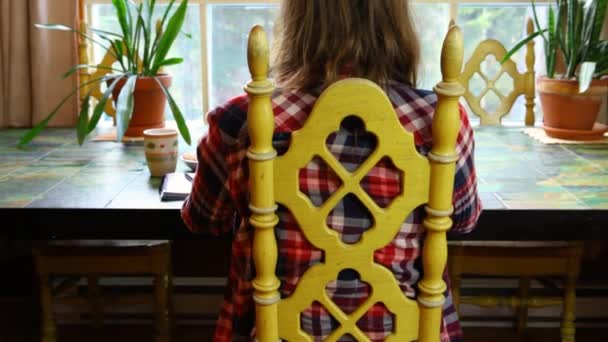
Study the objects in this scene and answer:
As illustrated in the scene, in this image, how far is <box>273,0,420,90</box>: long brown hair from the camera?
3.69 feet

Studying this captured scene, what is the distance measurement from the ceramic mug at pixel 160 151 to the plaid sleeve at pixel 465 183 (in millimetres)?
827

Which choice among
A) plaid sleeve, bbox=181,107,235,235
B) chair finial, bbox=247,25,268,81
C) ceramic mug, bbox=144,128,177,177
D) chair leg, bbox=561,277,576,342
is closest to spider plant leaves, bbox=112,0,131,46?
ceramic mug, bbox=144,128,177,177

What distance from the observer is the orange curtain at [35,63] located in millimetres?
2557

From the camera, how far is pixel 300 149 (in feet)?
3.55

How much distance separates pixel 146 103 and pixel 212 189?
115 centimetres

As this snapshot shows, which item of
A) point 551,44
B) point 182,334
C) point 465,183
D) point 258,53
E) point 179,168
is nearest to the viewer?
point 258,53

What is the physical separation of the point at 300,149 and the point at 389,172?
0.49 ft

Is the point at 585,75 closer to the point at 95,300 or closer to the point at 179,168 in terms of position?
the point at 179,168

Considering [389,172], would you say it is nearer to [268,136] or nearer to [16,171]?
[268,136]

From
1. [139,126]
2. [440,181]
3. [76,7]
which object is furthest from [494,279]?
[76,7]

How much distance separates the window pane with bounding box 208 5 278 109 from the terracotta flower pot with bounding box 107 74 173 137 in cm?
63

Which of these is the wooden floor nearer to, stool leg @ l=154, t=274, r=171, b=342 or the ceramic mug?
stool leg @ l=154, t=274, r=171, b=342

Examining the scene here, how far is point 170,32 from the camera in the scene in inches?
86.4

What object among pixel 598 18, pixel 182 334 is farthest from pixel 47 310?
pixel 598 18
